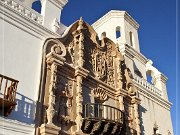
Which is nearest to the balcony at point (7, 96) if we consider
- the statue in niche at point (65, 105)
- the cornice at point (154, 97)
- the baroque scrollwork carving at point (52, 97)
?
the baroque scrollwork carving at point (52, 97)

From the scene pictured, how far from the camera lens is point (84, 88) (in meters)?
12.0

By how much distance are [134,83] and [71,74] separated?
17.2 ft

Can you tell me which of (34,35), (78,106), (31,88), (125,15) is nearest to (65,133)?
(78,106)

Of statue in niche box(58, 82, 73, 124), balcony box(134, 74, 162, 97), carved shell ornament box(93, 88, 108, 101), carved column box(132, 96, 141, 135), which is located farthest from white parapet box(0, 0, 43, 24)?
balcony box(134, 74, 162, 97)

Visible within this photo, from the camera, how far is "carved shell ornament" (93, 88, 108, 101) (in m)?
12.4

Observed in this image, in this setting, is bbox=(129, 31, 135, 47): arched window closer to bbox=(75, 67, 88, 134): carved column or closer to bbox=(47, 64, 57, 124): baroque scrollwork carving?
bbox=(75, 67, 88, 134): carved column

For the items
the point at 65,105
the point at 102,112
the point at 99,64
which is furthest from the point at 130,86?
the point at 65,105

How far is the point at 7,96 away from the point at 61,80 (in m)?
3.09

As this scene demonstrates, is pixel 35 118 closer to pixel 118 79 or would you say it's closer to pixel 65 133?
pixel 65 133

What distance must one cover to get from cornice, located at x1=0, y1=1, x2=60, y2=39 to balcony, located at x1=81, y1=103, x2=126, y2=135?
3572 millimetres

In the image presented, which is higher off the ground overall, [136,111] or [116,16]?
[116,16]

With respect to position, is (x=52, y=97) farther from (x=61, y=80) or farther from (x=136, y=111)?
(x=136, y=111)

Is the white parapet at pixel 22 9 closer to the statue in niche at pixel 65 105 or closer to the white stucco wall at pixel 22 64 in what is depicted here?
the white stucco wall at pixel 22 64

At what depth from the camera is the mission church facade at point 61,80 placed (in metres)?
9.39
